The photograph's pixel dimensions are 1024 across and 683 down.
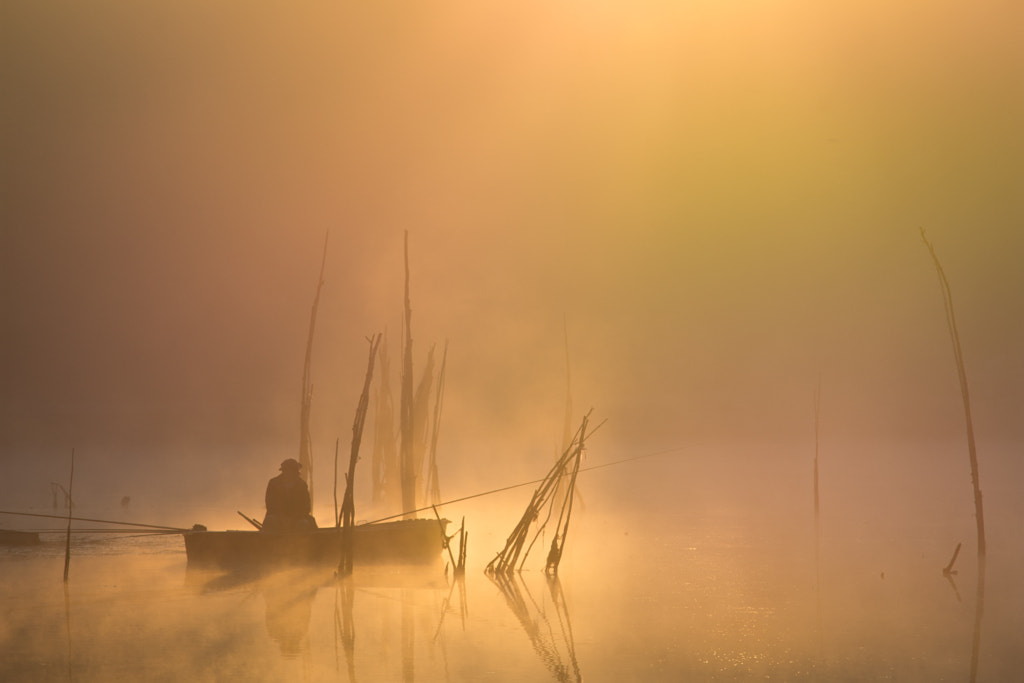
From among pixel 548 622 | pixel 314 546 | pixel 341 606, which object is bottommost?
pixel 548 622

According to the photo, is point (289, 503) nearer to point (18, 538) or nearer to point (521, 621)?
point (18, 538)

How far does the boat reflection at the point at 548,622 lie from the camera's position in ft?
35.3

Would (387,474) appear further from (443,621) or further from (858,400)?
(858,400)

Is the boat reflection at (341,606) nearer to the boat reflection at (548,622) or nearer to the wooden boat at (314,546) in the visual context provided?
the wooden boat at (314,546)

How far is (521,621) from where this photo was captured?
13.2 metres

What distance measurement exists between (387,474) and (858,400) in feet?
436

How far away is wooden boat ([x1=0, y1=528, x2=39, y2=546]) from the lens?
62.5ft

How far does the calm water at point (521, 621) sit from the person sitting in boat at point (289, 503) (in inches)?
44.8

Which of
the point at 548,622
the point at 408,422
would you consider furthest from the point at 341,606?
the point at 408,422

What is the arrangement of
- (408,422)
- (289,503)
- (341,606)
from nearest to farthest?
Result: (341,606) < (289,503) < (408,422)

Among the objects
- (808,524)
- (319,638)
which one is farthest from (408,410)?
(808,524)

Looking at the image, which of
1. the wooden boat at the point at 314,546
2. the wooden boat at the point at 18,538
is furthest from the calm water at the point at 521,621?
the wooden boat at the point at 314,546

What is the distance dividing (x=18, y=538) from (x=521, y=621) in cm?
1056

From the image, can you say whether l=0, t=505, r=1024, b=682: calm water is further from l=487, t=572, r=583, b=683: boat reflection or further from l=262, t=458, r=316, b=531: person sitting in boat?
l=262, t=458, r=316, b=531: person sitting in boat
